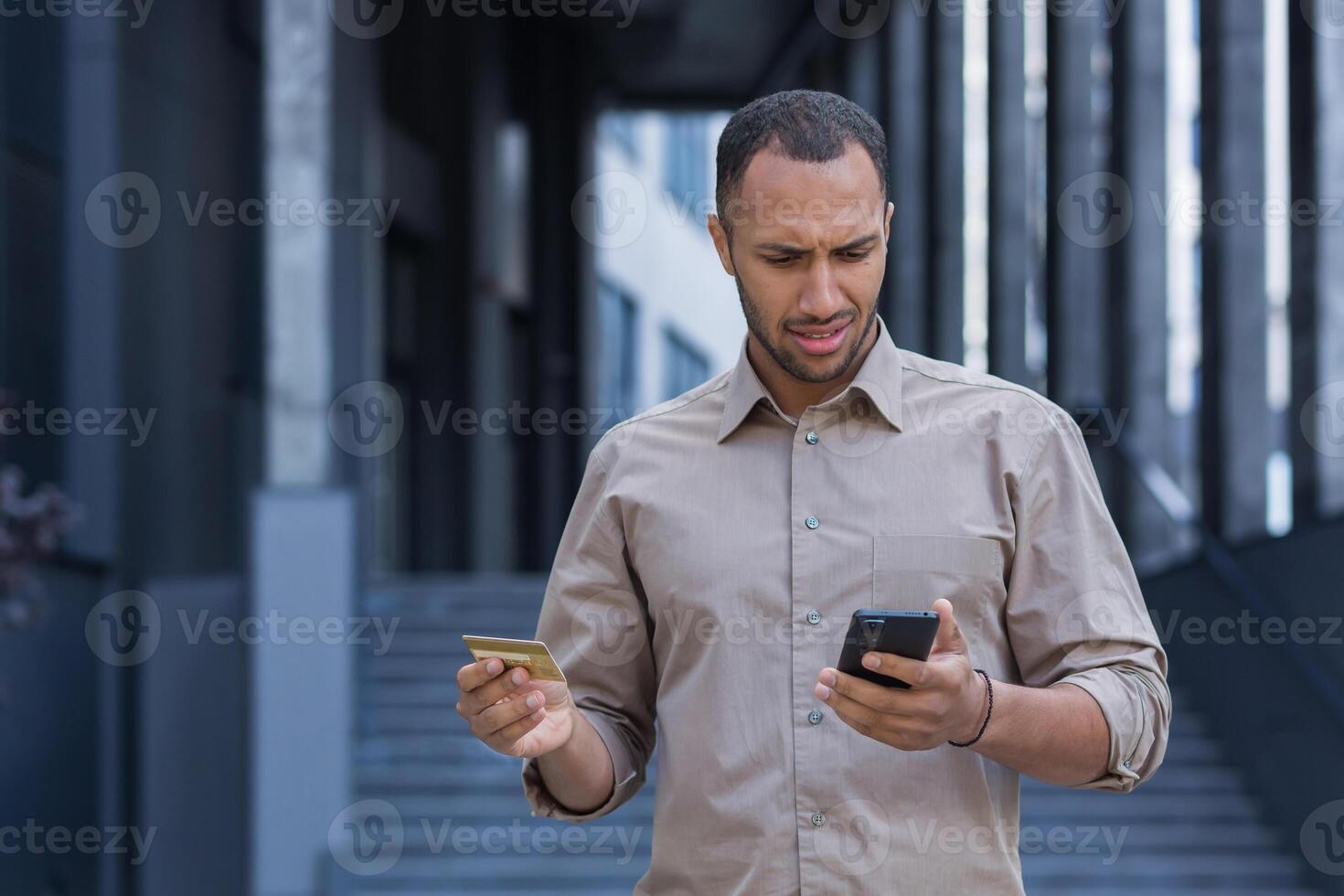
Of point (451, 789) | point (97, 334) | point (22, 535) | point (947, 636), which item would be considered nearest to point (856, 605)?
point (947, 636)

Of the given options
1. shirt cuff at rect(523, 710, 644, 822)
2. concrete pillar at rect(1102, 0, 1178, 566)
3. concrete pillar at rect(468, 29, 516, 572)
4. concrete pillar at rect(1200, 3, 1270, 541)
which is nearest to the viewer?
shirt cuff at rect(523, 710, 644, 822)

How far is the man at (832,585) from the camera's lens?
203 centimetres

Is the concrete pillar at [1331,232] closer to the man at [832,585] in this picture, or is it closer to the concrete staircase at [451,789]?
the concrete staircase at [451,789]

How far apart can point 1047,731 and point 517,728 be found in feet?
2.04

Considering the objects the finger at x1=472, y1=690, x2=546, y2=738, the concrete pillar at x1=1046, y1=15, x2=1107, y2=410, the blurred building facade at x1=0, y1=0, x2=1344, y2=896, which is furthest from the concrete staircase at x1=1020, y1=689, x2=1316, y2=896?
the finger at x1=472, y1=690, x2=546, y2=738

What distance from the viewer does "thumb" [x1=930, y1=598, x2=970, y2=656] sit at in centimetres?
183

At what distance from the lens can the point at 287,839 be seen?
24.5ft

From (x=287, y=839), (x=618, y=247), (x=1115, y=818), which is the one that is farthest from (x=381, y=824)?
(x=618, y=247)

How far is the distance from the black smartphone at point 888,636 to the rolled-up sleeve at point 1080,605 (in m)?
0.29

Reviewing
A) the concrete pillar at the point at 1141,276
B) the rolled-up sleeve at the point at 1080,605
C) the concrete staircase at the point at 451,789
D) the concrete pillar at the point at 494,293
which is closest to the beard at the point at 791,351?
the rolled-up sleeve at the point at 1080,605

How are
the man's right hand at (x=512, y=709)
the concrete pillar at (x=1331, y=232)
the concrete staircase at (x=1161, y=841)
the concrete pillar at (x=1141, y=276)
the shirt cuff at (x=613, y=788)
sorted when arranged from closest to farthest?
the man's right hand at (x=512, y=709) → the shirt cuff at (x=613, y=788) → the concrete staircase at (x=1161, y=841) → the concrete pillar at (x=1331, y=232) → the concrete pillar at (x=1141, y=276)

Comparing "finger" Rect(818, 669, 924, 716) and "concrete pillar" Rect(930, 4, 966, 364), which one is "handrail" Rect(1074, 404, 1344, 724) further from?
"finger" Rect(818, 669, 924, 716)

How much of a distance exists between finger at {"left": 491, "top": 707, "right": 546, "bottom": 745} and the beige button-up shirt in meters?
0.21

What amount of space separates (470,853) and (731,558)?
17.1 feet
